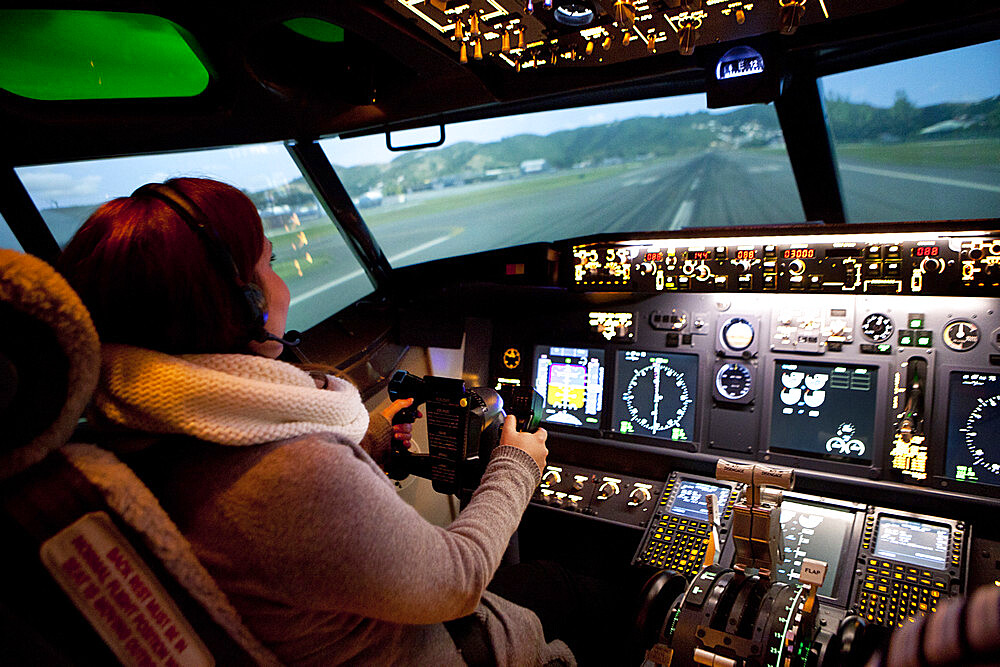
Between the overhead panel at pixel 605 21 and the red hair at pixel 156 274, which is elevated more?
the overhead panel at pixel 605 21

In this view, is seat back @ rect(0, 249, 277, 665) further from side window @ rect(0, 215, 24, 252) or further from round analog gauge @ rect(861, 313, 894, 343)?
side window @ rect(0, 215, 24, 252)

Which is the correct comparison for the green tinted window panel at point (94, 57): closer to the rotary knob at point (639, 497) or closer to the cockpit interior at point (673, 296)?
the cockpit interior at point (673, 296)

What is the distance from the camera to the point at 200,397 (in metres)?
0.81

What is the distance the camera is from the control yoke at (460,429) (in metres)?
1.46

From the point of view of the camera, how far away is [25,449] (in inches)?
27.5

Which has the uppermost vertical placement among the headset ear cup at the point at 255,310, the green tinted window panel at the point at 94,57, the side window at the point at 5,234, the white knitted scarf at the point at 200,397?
the green tinted window panel at the point at 94,57

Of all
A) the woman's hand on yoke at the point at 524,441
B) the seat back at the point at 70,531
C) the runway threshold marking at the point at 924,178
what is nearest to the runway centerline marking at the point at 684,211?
the runway threshold marking at the point at 924,178

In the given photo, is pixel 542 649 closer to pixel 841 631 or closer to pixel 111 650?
pixel 841 631

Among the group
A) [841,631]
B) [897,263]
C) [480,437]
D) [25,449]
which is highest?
[897,263]

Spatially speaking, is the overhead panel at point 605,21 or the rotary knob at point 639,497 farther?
the rotary knob at point 639,497

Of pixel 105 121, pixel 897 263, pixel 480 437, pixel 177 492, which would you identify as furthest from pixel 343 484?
pixel 105 121

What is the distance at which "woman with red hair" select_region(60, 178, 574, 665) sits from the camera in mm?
818

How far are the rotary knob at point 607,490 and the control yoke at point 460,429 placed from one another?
4.11 feet

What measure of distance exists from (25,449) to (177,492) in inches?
7.7
